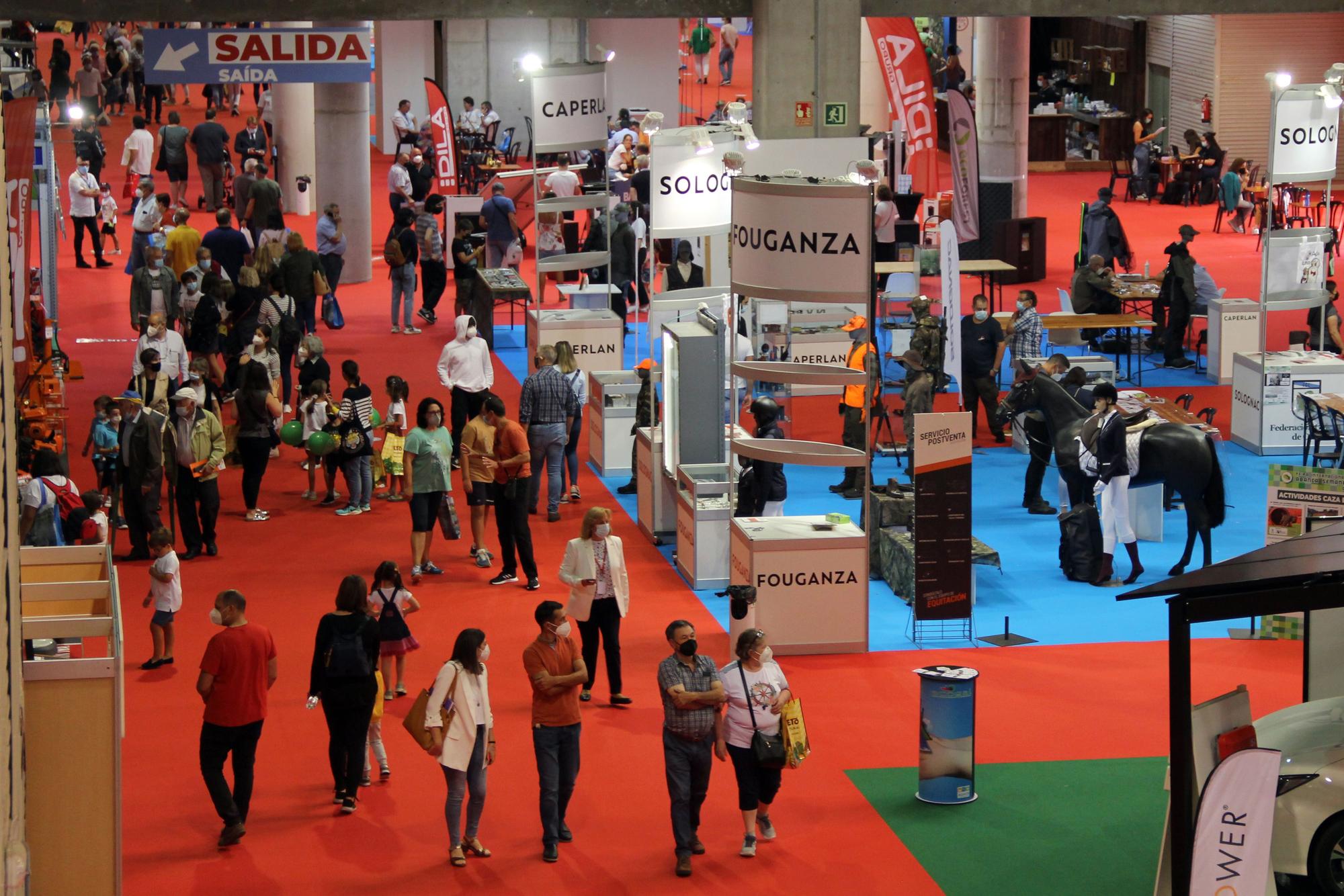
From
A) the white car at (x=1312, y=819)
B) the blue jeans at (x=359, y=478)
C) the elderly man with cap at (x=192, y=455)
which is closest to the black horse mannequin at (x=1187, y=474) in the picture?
the white car at (x=1312, y=819)

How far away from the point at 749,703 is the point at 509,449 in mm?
4754

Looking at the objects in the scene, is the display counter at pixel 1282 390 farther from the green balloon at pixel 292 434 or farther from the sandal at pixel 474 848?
the sandal at pixel 474 848

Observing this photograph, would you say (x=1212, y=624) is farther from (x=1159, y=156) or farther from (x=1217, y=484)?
(x=1159, y=156)

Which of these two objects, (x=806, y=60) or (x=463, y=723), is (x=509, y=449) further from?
(x=806, y=60)

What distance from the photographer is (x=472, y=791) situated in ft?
31.0

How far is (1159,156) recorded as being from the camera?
1411 inches

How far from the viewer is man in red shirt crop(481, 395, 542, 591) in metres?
13.6

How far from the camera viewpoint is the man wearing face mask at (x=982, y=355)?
60.4ft

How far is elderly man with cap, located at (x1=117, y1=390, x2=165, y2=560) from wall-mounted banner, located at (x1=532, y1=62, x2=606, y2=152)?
5.88 metres

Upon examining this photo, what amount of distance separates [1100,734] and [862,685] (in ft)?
5.45

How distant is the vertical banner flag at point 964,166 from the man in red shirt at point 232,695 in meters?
17.9

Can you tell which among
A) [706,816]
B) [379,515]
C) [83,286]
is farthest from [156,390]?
[83,286]

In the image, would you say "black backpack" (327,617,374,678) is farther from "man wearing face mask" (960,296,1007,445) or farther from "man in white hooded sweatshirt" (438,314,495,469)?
"man wearing face mask" (960,296,1007,445)

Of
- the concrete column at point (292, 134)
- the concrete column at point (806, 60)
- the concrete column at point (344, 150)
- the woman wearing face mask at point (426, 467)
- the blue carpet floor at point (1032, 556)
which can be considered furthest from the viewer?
the concrete column at point (292, 134)
